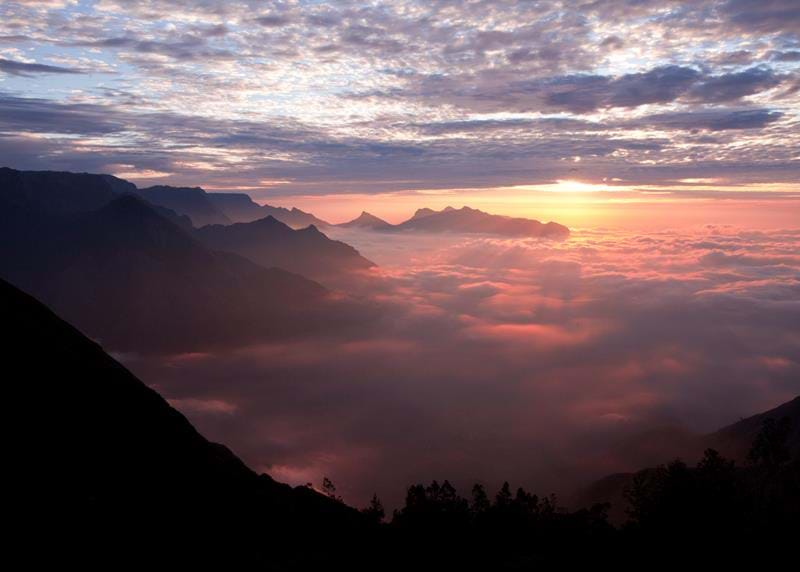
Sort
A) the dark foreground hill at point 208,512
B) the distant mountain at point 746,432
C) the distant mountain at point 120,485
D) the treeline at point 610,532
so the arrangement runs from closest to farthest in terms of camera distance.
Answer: the distant mountain at point 120,485
the dark foreground hill at point 208,512
the treeline at point 610,532
the distant mountain at point 746,432

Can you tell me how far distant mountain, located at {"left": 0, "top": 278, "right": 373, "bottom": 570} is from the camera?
113 ft

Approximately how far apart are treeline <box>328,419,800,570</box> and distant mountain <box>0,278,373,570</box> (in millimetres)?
6483

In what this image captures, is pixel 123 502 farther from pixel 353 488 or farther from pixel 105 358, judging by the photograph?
pixel 353 488

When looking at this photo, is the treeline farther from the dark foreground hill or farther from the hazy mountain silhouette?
the hazy mountain silhouette

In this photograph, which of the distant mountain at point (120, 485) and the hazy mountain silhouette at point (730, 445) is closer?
the distant mountain at point (120, 485)

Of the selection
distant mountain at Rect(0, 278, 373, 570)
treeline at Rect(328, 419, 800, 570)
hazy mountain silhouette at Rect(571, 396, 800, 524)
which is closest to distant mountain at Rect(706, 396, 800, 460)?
hazy mountain silhouette at Rect(571, 396, 800, 524)

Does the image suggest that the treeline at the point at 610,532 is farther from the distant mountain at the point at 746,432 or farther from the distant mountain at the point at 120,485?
the distant mountain at the point at 746,432

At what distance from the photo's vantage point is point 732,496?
2016 inches

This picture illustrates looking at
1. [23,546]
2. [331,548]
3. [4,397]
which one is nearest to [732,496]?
[331,548]

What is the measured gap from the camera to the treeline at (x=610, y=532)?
133ft

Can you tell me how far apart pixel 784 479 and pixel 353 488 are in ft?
466

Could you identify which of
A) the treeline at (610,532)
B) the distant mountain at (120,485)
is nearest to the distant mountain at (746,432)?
the treeline at (610,532)

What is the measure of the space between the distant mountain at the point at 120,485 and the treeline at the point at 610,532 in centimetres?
648

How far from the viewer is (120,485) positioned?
43.4 m
